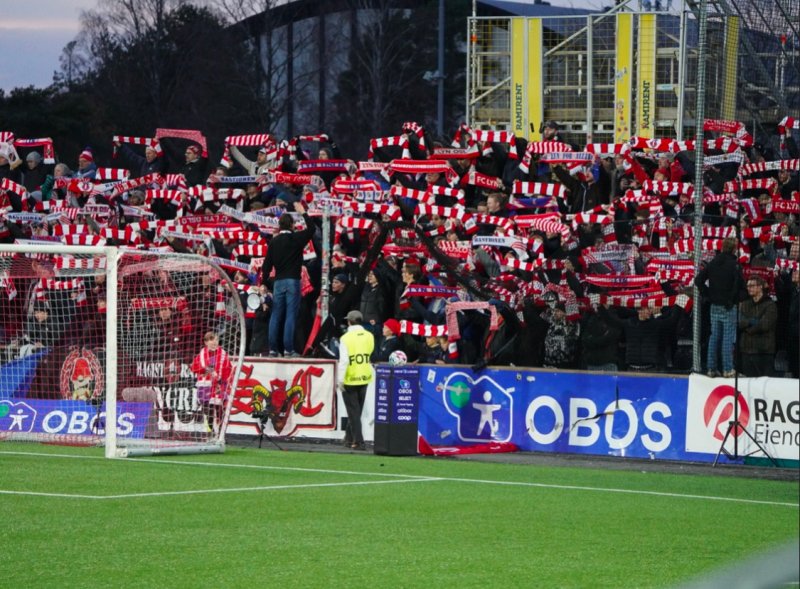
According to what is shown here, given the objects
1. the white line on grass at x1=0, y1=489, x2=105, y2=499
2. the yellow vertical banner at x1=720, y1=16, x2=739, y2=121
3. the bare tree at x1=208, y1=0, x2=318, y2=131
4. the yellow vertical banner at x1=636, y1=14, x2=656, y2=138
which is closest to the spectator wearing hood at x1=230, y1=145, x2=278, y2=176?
the yellow vertical banner at x1=636, y1=14, x2=656, y2=138

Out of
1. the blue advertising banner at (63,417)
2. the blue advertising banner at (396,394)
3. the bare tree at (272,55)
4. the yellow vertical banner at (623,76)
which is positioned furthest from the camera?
the bare tree at (272,55)

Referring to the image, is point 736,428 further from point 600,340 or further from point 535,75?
point 535,75

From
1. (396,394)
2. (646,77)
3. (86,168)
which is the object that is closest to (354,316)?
(396,394)

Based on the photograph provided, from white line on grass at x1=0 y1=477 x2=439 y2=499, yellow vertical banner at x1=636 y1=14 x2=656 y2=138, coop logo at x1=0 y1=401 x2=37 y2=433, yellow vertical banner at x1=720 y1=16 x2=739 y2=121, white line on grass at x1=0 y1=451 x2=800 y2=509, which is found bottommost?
white line on grass at x1=0 y1=451 x2=800 y2=509

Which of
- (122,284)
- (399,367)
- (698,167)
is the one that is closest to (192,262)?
(122,284)

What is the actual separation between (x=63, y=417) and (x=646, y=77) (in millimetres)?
13875

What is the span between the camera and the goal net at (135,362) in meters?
18.8

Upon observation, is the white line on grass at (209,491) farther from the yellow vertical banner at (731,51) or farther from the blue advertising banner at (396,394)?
→ the yellow vertical banner at (731,51)

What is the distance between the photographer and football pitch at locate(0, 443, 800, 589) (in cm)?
922

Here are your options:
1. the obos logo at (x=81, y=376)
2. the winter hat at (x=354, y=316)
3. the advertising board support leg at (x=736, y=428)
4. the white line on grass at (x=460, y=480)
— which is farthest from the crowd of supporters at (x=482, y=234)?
the white line on grass at (x=460, y=480)

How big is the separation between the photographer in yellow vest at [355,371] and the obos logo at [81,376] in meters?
3.40

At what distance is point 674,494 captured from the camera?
47.8 ft

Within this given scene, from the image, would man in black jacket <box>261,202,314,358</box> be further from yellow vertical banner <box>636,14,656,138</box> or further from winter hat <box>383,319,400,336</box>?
yellow vertical banner <box>636,14,656,138</box>

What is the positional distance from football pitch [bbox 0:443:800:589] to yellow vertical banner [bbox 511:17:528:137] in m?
13.3
